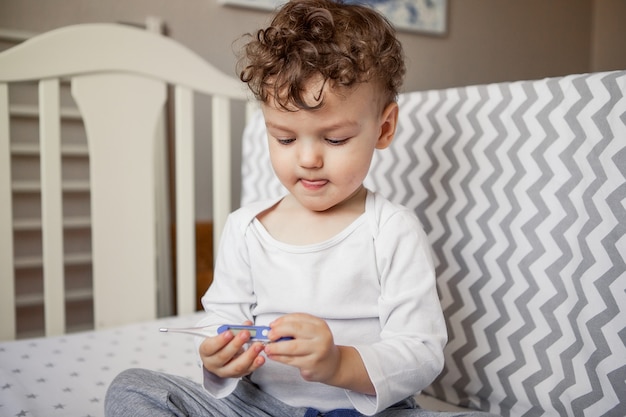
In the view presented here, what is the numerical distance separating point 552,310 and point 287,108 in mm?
421

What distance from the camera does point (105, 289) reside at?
1163 mm

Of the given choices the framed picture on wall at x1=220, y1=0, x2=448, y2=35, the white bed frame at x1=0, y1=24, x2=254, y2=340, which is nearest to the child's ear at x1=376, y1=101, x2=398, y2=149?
the white bed frame at x1=0, y1=24, x2=254, y2=340

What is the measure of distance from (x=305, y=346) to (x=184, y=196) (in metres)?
0.79

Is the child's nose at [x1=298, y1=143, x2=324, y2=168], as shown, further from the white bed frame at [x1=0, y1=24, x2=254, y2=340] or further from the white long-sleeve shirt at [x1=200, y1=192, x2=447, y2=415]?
the white bed frame at [x1=0, y1=24, x2=254, y2=340]

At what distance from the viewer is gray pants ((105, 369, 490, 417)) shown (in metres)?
0.61

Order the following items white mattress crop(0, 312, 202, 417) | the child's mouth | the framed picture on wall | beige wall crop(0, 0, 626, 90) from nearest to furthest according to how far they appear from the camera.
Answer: the child's mouth
white mattress crop(0, 312, 202, 417)
beige wall crop(0, 0, 626, 90)
the framed picture on wall

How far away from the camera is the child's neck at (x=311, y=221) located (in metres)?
0.68

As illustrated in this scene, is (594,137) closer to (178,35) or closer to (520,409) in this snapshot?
(520,409)

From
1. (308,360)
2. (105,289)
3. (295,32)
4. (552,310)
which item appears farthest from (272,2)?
(308,360)

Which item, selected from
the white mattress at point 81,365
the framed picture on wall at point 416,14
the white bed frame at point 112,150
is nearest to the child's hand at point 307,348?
the white mattress at point 81,365

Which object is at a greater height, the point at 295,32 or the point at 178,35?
the point at 178,35

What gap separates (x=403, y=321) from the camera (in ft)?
2.02

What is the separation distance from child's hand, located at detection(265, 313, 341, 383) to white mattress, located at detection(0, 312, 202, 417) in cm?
38

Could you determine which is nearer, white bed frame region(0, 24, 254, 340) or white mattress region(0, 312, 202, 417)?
white mattress region(0, 312, 202, 417)
